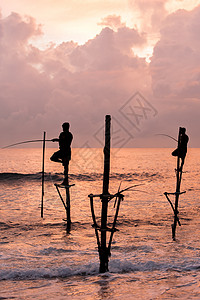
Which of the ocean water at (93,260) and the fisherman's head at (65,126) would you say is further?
the fisherman's head at (65,126)

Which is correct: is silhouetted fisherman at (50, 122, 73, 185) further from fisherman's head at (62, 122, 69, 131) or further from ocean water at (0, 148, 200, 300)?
ocean water at (0, 148, 200, 300)

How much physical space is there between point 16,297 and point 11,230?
7488 millimetres

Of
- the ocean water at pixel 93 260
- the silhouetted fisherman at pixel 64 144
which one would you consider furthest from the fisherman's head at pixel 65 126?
the ocean water at pixel 93 260

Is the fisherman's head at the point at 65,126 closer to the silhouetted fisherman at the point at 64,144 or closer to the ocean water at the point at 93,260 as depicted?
the silhouetted fisherman at the point at 64,144

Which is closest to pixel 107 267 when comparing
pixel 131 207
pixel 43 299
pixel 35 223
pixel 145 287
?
pixel 145 287

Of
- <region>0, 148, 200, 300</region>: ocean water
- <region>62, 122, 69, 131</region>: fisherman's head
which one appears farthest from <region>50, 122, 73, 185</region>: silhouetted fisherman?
<region>0, 148, 200, 300</region>: ocean water

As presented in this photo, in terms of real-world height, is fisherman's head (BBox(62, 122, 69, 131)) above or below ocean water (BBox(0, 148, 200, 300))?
above

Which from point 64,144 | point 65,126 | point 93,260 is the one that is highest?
point 65,126

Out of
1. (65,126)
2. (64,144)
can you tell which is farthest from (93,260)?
(65,126)

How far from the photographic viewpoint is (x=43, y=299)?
650 cm

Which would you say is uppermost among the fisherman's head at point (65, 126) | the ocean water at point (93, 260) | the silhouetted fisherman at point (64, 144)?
the fisherman's head at point (65, 126)

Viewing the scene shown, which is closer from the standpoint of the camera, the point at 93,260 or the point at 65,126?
the point at 93,260

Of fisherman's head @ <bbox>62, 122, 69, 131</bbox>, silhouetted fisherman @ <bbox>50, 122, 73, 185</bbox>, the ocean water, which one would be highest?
fisherman's head @ <bbox>62, 122, 69, 131</bbox>

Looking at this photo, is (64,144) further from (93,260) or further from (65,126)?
(93,260)
